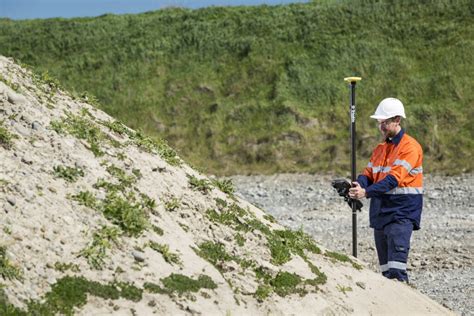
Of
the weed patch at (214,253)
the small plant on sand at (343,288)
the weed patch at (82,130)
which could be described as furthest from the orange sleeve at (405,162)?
the weed patch at (82,130)

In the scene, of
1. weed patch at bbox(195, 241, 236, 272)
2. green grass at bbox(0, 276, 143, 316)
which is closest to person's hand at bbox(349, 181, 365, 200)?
weed patch at bbox(195, 241, 236, 272)

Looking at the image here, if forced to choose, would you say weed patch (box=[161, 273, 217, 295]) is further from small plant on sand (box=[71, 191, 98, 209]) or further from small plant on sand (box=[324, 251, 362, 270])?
small plant on sand (box=[324, 251, 362, 270])

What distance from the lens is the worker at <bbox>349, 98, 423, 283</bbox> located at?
11.1m

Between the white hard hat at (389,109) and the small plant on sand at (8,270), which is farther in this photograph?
the white hard hat at (389,109)

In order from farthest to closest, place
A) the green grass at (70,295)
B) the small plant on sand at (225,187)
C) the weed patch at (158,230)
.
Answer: the small plant on sand at (225,187) < the weed patch at (158,230) < the green grass at (70,295)

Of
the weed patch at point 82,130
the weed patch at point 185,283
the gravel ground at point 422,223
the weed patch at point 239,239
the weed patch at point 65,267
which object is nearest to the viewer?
the weed patch at point 65,267

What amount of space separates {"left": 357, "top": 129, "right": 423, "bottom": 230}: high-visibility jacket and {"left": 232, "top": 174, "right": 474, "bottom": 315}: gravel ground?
8.46ft

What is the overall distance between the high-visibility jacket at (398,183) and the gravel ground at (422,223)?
8.46 feet

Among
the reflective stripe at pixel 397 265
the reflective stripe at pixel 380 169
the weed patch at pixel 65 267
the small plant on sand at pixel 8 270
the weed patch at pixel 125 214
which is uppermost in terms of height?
the reflective stripe at pixel 380 169

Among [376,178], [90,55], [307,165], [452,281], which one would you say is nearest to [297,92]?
[307,165]

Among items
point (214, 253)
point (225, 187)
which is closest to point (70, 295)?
point (214, 253)

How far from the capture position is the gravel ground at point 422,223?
15.5 metres

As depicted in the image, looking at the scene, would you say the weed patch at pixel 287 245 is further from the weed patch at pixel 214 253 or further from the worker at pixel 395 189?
the worker at pixel 395 189

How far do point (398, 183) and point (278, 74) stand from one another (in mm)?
31109
